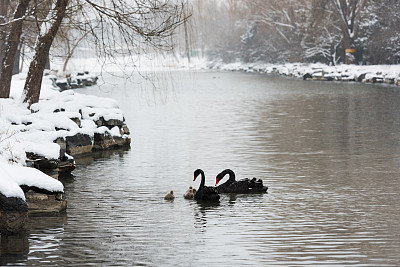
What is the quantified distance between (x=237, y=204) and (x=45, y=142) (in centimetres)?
510

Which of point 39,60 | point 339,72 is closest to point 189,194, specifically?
point 39,60

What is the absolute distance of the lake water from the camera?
9508mm

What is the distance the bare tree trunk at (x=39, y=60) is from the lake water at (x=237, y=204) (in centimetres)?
256

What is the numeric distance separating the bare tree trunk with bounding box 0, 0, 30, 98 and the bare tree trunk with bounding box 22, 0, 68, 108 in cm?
67

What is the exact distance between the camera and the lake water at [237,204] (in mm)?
9508

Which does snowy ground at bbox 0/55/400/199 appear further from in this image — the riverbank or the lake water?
the lake water

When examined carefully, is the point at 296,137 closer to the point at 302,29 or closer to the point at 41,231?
the point at 41,231

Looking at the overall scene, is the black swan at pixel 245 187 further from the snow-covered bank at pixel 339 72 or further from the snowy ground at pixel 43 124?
the snow-covered bank at pixel 339 72

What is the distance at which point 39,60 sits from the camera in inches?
788

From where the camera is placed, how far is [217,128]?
2558 centimetres

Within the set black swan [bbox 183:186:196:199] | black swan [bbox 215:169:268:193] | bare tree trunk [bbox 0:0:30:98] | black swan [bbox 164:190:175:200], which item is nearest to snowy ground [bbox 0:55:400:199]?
bare tree trunk [bbox 0:0:30:98]

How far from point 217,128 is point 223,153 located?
6492 millimetres

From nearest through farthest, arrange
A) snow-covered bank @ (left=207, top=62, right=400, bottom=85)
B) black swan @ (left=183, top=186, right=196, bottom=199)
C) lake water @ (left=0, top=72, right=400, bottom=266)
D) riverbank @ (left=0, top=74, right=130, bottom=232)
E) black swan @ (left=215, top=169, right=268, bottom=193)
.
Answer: lake water @ (left=0, top=72, right=400, bottom=266)
riverbank @ (left=0, top=74, right=130, bottom=232)
black swan @ (left=183, top=186, right=196, bottom=199)
black swan @ (left=215, top=169, right=268, bottom=193)
snow-covered bank @ (left=207, top=62, right=400, bottom=85)

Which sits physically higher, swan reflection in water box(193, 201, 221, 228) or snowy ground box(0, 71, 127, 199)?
snowy ground box(0, 71, 127, 199)
